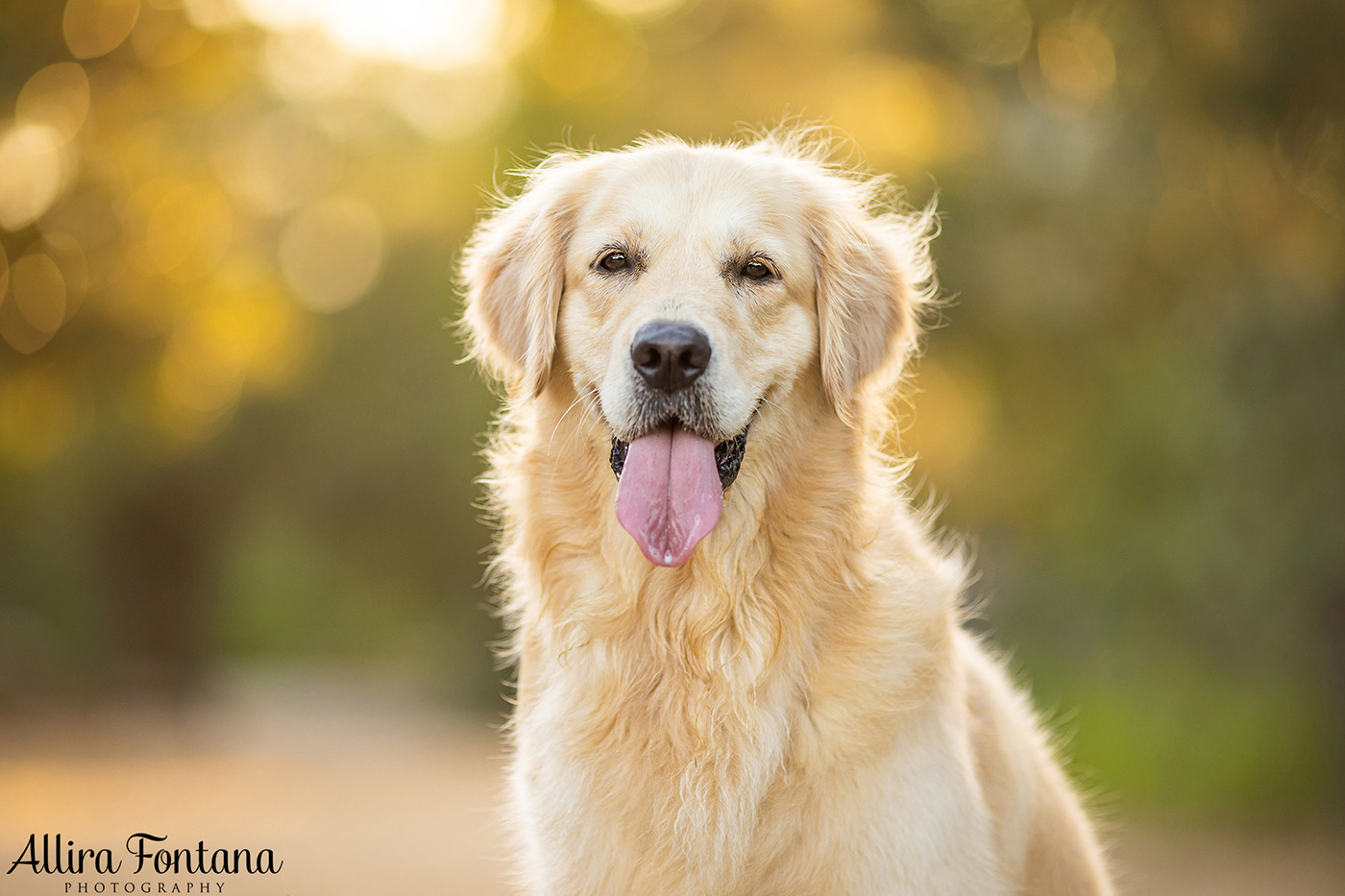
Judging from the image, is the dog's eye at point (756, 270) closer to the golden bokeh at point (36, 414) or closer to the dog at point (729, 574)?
the dog at point (729, 574)

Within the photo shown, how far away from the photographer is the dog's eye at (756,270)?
10.9 feet

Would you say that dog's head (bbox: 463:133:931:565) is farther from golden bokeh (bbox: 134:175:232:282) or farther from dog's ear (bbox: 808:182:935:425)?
golden bokeh (bbox: 134:175:232:282)

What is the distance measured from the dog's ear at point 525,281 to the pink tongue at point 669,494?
55 centimetres

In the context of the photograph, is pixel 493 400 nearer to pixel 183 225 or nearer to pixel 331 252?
pixel 331 252

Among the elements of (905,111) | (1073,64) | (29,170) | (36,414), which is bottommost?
(1073,64)

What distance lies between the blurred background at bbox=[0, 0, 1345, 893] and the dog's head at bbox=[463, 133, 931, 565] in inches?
34.5

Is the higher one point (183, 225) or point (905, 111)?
point (183, 225)

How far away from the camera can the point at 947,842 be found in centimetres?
299

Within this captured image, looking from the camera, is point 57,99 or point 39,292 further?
point 39,292

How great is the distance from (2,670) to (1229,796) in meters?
16.4

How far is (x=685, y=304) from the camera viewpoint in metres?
3.09

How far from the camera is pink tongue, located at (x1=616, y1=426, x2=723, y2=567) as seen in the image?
9.96ft

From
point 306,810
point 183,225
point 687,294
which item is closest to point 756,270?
point 687,294

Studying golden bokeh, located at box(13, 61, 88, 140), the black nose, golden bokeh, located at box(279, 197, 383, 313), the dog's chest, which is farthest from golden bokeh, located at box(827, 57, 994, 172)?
the dog's chest
